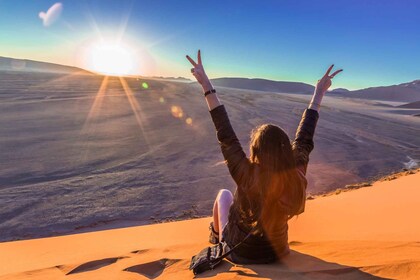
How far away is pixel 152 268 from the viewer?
294 cm

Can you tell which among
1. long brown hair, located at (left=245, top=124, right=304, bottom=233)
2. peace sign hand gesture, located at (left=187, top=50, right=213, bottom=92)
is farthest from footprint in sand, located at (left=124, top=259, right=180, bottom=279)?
peace sign hand gesture, located at (left=187, top=50, right=213, bottom=92)

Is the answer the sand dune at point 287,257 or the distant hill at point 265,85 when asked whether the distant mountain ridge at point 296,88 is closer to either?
the distant hill at point 265,85

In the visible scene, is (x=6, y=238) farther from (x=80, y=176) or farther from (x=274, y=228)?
(x=274, y=228)

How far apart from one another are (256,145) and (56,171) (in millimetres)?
8313

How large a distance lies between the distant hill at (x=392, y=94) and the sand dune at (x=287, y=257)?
82.5 metres

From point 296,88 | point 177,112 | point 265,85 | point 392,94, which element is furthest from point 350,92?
point 177,112

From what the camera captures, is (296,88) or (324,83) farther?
(296,88)

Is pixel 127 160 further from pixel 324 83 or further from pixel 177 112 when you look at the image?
pixel 177 112

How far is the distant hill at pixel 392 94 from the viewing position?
8300 cm

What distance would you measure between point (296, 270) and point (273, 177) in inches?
28.2

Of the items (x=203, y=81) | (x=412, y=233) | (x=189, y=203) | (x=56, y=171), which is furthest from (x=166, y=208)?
(x=203, y=81)

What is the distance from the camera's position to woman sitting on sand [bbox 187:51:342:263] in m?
2.08

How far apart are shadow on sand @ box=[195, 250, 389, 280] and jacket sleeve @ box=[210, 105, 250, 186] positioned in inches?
24.1

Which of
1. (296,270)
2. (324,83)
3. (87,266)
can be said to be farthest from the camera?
(87,266)
